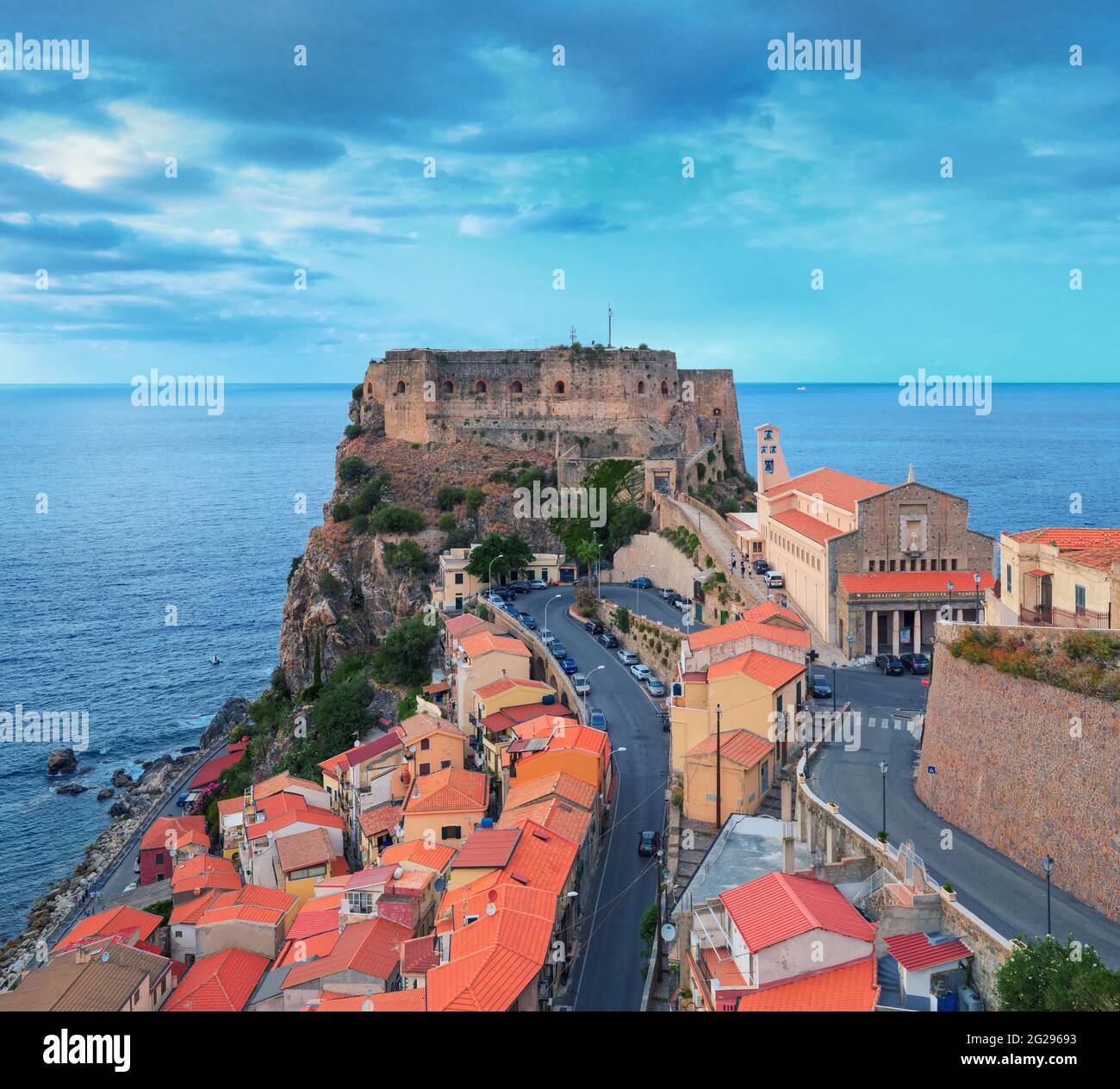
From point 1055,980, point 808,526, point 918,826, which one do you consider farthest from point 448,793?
point 1055,980

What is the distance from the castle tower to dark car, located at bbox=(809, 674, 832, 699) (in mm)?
27178

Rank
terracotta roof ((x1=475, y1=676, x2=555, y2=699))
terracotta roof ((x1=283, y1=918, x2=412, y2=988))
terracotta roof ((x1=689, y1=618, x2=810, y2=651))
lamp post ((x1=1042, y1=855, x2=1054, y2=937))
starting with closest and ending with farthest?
1. lamp post ((x1=1042, y1=855, x2=1054, y2=937))
2. terracotta roof ((x1=283, y1=918, x2=412, y2=988))
3. terracotta roof ((x1=689, y1=618, x2=810, y2=651))
4. terracotta roof ((x1=475, y1=676, x2=555, y2=699))

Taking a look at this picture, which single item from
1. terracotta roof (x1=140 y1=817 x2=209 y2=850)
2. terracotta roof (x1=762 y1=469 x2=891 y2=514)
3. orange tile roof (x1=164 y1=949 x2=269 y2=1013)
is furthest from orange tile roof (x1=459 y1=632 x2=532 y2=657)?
orange tile roof (x1=164 y1=949 x2=269 y2=1013)

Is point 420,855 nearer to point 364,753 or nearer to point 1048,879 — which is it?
point 364,753

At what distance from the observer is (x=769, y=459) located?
62.0m

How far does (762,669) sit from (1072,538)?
9.70 metres

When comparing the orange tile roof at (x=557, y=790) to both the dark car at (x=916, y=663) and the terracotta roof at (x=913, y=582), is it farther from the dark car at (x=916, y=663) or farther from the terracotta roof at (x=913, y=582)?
the terracotta roof at (x=913, y=582)

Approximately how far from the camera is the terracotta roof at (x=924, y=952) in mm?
18422

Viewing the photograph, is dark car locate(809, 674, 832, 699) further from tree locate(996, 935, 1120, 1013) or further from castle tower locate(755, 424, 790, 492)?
castle tower locate(755, 424, 790, 492)

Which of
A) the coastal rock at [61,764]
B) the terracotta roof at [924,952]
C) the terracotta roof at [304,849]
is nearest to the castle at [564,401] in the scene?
the coastal rock at [61,764]

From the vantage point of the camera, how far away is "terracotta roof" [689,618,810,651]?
33.7m

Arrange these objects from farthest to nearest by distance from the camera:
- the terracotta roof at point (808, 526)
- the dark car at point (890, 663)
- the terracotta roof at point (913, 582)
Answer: the terracotta roof at point (808, 526), the terracotta roof at point (913, 582), the dark car at point (890, 663)

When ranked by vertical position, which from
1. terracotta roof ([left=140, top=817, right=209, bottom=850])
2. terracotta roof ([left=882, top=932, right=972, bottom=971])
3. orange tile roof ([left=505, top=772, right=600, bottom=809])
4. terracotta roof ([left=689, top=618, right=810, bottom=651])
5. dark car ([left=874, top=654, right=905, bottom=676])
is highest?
terracotta roof ([left=689, top=618, right=810, bottom=651])

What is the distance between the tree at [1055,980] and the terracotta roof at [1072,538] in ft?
39.4
